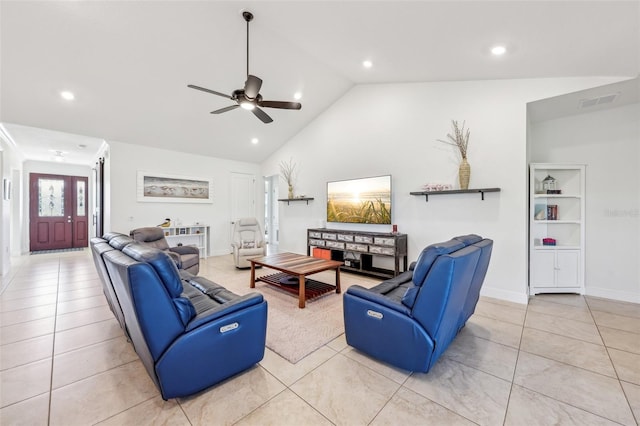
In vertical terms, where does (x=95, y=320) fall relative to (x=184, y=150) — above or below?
below

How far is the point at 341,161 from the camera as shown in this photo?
5.57 meters

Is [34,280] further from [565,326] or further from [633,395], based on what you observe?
[565,326]

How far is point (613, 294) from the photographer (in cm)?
358

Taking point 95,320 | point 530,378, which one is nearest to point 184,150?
point 95,320

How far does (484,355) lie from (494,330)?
61 cm

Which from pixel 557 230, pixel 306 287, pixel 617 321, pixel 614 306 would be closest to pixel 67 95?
pixel 306 287

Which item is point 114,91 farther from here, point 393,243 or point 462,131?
point 462,131

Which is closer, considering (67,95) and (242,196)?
(67,95)

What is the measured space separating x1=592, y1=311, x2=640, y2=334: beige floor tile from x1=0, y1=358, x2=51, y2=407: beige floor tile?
16.6 ft

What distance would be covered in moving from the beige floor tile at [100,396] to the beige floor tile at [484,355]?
7.78ft

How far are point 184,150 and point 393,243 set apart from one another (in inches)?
213

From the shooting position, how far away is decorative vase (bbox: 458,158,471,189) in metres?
3.79

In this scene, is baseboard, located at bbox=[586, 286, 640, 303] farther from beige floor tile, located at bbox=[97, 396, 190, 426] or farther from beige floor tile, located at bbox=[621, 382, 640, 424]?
beige floor tile, located at bbox=[97, 396, 190, 426]

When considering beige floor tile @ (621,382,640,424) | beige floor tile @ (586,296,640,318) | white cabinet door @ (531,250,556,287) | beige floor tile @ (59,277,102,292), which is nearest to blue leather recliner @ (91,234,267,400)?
beige floor tile @ (621,382,640,424)
